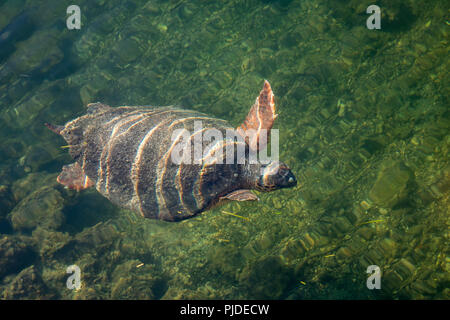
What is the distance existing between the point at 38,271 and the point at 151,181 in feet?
10.2

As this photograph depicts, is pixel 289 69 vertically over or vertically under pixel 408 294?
over

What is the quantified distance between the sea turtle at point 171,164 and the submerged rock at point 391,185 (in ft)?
4.78

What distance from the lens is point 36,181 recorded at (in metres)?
6.12

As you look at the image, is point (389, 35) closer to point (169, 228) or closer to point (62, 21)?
point (169, 228)

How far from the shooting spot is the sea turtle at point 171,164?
3.75m

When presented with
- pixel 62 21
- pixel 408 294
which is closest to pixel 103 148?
pixel 408 294

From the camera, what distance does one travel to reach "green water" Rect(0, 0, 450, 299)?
389 centimetres

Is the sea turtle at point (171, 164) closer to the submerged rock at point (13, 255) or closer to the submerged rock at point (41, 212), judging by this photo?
the submerged rock at point (41, 212)
